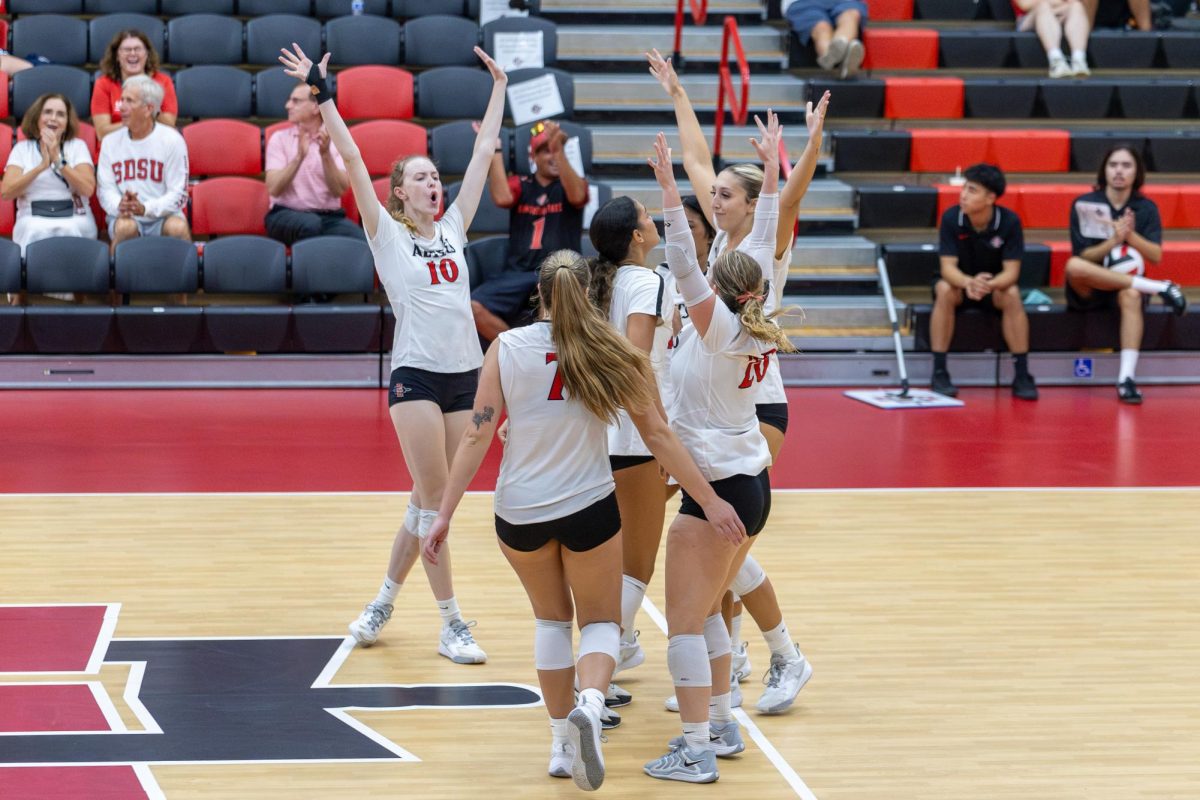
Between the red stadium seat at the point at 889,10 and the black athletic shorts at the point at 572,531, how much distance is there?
10.2 m

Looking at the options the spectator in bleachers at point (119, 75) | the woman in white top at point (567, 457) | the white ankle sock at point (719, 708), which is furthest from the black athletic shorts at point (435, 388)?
the spectator in bleachers at point (119, 75)

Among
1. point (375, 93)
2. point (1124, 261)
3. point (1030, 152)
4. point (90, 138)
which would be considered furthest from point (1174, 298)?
point (90, 138)

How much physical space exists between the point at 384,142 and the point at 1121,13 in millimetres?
6911

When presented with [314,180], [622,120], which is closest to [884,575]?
[314,180]

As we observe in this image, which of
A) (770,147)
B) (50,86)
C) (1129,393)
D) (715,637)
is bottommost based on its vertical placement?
(1129,393)

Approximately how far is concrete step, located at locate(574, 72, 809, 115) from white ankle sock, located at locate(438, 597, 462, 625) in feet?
24.2

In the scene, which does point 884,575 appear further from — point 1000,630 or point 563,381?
point 563,381

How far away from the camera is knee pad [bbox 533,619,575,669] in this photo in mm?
3943

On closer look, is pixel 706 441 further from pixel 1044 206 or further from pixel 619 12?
pixel 619 12

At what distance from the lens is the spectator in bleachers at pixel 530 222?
9.35m

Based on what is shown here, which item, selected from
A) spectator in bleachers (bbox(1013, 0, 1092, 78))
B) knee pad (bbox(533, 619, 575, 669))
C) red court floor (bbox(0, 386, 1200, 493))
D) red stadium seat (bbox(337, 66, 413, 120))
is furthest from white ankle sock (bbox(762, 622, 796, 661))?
spectator in bleachers (bbox(1013, 0, 1092, 78))

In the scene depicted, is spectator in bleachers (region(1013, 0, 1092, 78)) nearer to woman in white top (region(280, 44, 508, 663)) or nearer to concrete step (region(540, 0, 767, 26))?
concrete step (region(540, 0, 767, 26))

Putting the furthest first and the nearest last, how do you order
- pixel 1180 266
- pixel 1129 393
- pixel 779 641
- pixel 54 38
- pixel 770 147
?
1. pixel 54 38
2. pixel 1180 266
3. pixel 1129 393
4. pixel 779 641
5. pixel 770 147

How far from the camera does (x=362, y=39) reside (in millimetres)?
11352
